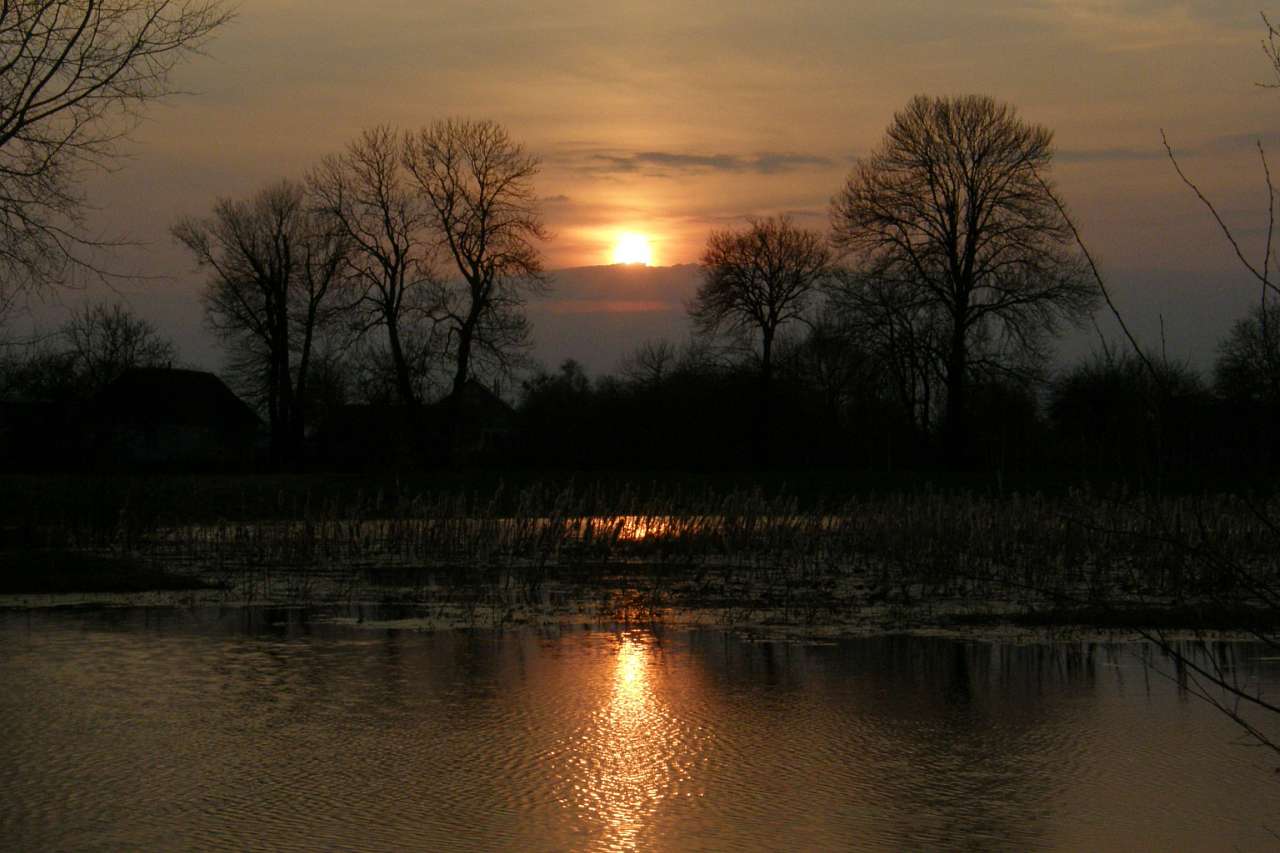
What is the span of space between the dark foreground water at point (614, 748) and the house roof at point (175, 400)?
183ft

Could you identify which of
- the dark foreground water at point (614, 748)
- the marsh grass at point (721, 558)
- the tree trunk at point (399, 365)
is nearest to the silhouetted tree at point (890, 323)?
the tree trunk at point (399, 365)

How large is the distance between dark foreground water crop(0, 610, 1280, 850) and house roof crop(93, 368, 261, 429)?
55.8 meters

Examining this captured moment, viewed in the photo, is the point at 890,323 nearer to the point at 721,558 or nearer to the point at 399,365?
the point at 399,365

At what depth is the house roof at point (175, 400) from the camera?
67188 mm

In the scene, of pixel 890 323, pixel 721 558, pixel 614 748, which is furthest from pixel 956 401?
pixel 614 748

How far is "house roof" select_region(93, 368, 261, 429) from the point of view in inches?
2645

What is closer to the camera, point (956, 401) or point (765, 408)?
point (956, 401)

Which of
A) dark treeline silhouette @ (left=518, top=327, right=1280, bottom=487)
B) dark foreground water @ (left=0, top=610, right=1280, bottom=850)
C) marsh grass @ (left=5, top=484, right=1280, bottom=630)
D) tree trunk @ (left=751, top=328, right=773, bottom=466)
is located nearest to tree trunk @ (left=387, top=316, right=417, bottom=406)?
dark treeline silhouette @ (left=518, top=327, right=1280, bottom=487)

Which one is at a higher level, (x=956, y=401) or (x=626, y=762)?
(x=956, y=401)

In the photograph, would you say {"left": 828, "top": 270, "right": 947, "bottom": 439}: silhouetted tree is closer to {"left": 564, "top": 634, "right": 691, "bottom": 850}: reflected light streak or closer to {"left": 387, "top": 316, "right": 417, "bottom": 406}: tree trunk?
{"left": 387, "top": 316, "right": 417, "bottom": 406}: tree trunk

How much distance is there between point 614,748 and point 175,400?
70.7 metres

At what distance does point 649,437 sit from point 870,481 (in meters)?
18.3

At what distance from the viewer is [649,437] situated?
2216 inches

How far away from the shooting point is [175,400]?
241 feet
